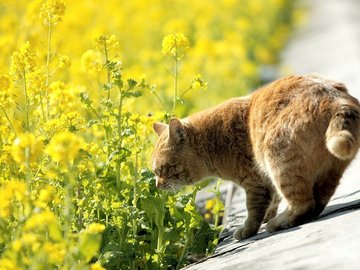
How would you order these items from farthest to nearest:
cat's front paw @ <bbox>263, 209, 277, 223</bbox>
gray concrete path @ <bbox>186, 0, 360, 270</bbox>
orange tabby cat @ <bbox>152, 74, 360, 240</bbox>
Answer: cat's front paw @ <bbox>263, 209, 277, 223</bbox> < orange tabby cat @ <bbox>152, 74, 360, 240</bbox> < gray concrete path @ <bbox>186, 0, 360, 270</bbox>

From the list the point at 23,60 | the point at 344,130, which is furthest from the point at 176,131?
the point at 344,130

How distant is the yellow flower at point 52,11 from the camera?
17.1 ft

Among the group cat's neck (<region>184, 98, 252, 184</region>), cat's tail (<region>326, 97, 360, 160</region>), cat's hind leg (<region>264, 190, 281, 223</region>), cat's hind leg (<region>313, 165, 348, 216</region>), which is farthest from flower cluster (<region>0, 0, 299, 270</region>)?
cat's tail (<region>326, 97, 360, 160</region>)

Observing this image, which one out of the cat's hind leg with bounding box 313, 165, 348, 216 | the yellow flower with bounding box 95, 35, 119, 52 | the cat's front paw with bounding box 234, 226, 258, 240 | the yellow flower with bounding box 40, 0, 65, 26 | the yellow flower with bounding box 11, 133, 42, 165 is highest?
the yellow flower with bounding box 40, 0, 65, 26

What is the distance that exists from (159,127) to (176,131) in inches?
8.1

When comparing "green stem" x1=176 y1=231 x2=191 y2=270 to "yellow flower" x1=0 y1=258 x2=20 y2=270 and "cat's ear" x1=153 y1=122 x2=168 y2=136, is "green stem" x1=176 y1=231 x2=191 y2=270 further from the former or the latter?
"yellow flower" x1=0 y1=258 x2=20 y2=270

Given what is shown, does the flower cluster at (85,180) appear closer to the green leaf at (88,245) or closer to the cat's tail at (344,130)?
the green leaf at (88,245)

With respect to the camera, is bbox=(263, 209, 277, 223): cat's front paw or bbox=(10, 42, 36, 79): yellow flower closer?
bbox=(10, 42, 36, 79): yellow flower

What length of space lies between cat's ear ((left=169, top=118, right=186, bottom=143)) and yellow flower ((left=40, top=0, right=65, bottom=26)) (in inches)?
38.4

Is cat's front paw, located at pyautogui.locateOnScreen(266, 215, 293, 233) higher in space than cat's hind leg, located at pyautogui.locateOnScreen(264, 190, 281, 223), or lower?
higher

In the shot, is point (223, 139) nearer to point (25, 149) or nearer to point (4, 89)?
point (4, 89)

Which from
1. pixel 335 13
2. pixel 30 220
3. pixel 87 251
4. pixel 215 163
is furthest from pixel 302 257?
pixel 335 13

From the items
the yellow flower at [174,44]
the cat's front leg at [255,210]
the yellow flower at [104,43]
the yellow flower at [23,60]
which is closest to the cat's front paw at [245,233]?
the cat's front leg at [255,210]

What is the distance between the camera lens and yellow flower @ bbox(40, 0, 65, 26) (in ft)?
17.1
